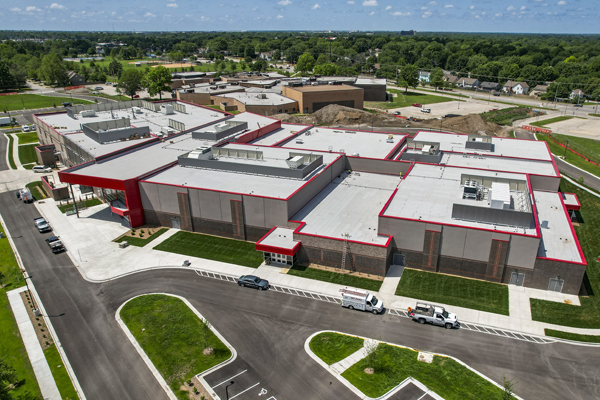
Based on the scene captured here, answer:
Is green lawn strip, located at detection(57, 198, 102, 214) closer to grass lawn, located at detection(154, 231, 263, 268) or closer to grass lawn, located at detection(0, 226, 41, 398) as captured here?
grass lawn, located at detection(0, 226, 41, 398)

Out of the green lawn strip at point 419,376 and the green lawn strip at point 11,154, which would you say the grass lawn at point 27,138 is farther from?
the green lawn strip at point 419,376

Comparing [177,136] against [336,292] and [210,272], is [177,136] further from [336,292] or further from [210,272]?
[336,292]

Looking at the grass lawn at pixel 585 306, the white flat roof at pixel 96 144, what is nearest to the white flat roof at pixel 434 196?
the grass lawn at pixel 585 306

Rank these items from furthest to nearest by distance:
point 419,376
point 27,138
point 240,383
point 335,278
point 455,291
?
point 27,138
point 335,278
point 455,291
point 419,376
point 240,383

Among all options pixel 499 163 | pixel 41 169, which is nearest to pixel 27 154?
pixel 41 169

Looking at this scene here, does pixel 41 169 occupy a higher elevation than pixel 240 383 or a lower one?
higher

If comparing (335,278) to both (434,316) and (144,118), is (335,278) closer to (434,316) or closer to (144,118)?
(434,316)
